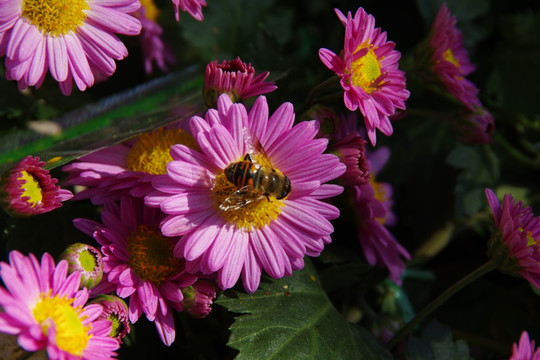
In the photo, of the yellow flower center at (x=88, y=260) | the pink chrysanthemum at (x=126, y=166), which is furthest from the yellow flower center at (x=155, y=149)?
the yellow flower center at (x=88, y=260)

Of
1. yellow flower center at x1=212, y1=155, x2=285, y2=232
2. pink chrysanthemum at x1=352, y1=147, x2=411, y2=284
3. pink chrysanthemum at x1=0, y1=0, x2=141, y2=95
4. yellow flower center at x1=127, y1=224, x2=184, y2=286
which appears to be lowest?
pink chrysanthemum at x1=352, y1=147, x2=411, y2=284

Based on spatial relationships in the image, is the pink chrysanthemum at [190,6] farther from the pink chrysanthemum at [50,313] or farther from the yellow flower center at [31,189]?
the pink chrysanthemum at [50,313]

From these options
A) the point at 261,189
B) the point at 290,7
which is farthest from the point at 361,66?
the point at 290,7

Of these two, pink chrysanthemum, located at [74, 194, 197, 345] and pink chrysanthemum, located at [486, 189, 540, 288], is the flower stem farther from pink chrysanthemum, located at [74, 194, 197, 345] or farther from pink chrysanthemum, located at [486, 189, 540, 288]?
pink chrysanthemum, located at [74, 194, 197, 345]

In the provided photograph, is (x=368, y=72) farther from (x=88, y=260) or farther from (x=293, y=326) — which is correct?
(x=88, y=260)

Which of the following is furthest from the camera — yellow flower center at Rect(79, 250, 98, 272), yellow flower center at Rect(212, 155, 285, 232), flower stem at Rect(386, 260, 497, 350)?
flower stem at Rect(386, 260, 497, 350)

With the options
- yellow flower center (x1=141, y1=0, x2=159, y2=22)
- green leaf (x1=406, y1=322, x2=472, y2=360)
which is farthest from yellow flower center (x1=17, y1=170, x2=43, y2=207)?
yellow flower center (x1=141, y1=0, x2=159, y2=22)

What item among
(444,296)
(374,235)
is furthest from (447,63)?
(444,296)

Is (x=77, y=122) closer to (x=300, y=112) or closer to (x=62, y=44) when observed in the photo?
(x=62, y=44)
